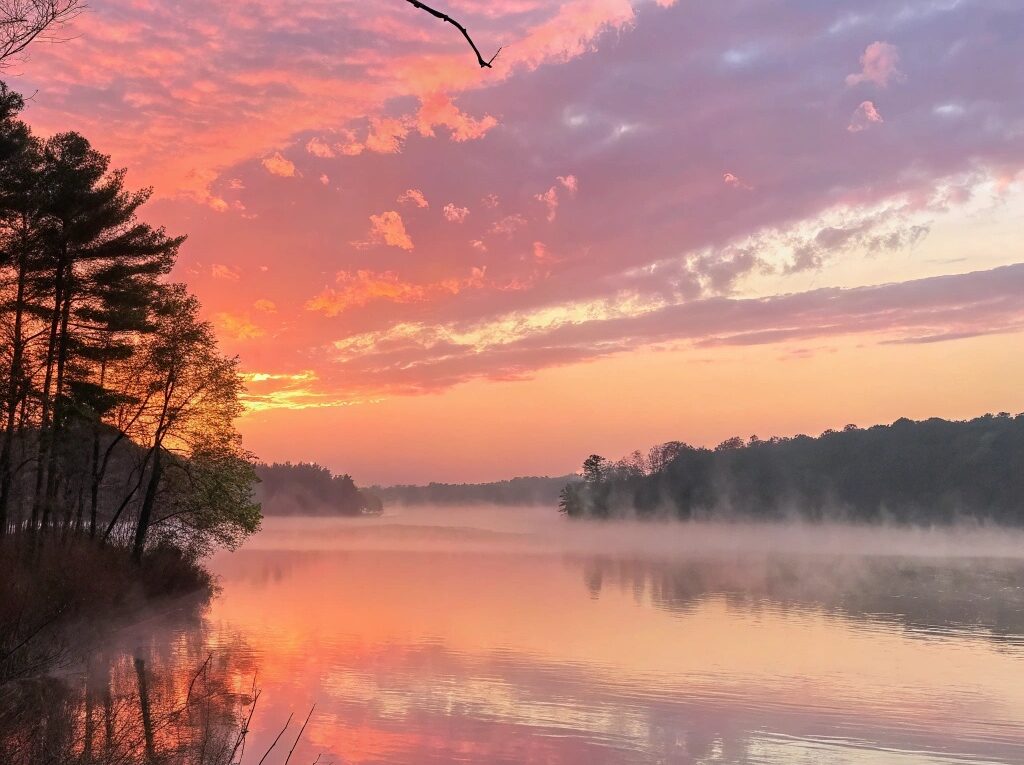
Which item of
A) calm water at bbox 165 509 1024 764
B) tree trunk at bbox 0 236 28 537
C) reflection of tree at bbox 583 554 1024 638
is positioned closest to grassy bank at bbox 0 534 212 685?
tree trunk at bbox 0 236 28 537

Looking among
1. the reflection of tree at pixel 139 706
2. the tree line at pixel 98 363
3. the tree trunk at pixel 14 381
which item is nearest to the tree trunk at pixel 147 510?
the tree line at pixel 98 363

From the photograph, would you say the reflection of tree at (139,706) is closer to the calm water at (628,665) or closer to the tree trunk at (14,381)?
the calm water at (628,665)

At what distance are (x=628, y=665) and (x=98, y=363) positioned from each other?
92.4ft

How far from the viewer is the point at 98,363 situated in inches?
1633

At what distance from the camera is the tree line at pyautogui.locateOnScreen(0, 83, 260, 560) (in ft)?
112

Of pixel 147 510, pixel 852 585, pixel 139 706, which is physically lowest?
pixel 852 585

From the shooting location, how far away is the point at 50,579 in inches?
1209

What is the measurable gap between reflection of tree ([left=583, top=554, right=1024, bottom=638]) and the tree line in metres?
29.2

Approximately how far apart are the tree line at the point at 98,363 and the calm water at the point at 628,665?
7.63 metres

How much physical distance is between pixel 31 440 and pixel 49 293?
7636 millimetres

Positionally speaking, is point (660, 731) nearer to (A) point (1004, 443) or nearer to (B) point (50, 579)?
(B) point (50, 579)

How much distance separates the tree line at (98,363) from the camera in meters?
34.0

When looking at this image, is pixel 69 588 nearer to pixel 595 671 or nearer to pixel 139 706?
pixel 139 706

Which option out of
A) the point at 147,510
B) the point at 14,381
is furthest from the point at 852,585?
the point at 14,381
